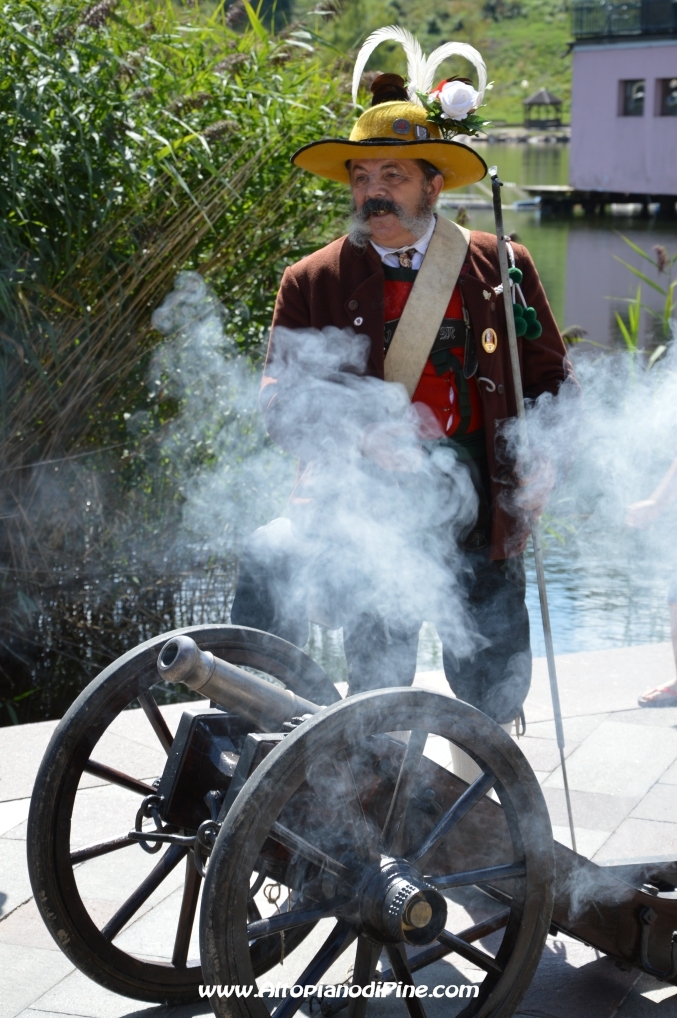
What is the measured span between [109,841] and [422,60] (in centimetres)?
193

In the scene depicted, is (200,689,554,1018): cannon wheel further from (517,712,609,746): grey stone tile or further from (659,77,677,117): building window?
(659,77,677,117): building window

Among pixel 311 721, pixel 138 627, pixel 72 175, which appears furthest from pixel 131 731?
pixel 72 175

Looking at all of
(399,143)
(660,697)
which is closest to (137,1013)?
(399,143)

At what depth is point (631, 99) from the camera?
41.2 m

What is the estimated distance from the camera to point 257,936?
→ 76.3 inches

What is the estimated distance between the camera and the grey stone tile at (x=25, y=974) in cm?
237

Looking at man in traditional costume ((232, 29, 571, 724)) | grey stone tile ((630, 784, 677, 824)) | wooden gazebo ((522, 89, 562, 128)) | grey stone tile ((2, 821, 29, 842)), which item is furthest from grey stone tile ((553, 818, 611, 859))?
wooden gazebo ((522, 89, 562, 128))

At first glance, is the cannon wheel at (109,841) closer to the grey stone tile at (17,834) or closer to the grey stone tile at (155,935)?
the grey stone tile at (155,935)

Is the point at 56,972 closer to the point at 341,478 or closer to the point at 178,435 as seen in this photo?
the point at 341,478

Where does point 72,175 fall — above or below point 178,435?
above

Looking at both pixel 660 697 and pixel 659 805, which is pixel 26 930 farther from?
pixel 660 697

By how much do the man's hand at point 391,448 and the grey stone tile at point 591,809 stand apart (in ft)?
3.84

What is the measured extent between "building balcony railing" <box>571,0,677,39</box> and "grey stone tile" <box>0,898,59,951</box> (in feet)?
137

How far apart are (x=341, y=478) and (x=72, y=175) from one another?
232 cm
